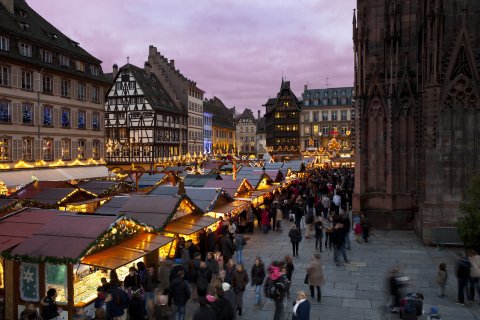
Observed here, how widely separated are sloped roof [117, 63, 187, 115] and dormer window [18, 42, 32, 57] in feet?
82.3

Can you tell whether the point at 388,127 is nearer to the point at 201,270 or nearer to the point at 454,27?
the point at 454,27

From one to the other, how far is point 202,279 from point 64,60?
105ft

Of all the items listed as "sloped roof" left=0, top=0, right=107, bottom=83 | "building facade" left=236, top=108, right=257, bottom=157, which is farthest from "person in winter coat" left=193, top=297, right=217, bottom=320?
"building facade" left=236, top=108, right=257, bottom=157

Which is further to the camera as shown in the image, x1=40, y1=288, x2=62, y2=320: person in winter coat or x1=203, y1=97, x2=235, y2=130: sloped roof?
x1=203, y1=97, x2=235, y2=130: sloped roof

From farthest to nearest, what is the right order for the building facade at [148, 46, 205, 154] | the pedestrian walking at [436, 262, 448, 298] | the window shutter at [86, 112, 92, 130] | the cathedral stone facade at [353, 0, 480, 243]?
the building facade at [148, 46, 205, 154] < the window shutter at [86, 112, 92, 130] < the cathedral stone facade at [353, 0, 480, 243] < the pedestrian walking at [436, 262, 448, 298]

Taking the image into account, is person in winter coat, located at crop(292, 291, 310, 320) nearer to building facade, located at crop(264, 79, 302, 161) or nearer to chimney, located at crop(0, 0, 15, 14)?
chimney, located at crop(0, 0, 15, 14)

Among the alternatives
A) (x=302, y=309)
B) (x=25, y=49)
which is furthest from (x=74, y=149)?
(x=302, y=309)

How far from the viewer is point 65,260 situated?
916 cm

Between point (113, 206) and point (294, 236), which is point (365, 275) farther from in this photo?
point (113, 206)

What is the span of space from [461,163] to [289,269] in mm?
10107

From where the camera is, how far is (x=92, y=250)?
9.88 metres

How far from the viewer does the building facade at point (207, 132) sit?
8482cm

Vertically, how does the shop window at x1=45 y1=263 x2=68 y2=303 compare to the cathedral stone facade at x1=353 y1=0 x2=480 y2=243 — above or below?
below

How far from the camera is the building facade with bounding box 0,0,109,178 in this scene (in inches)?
1233
